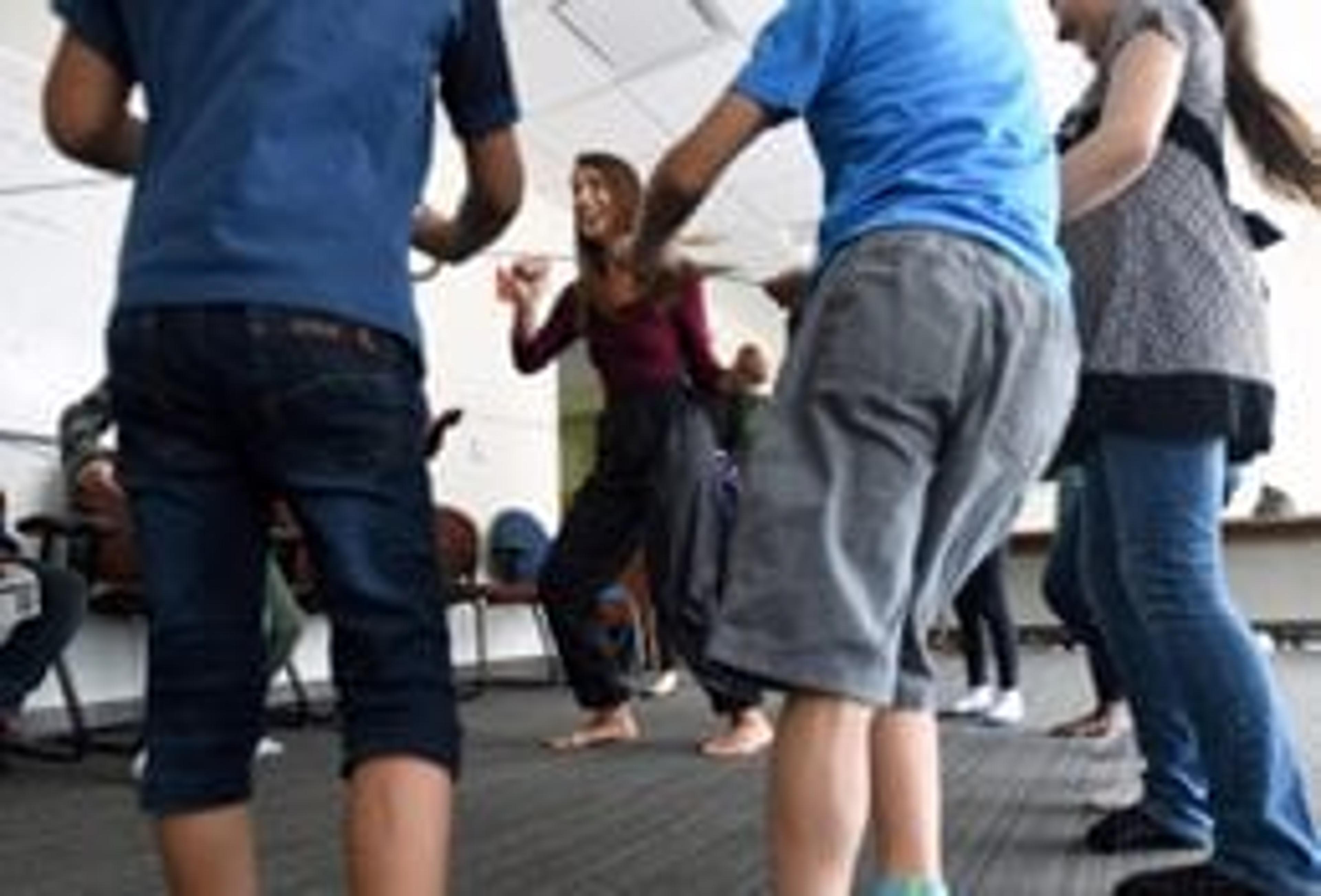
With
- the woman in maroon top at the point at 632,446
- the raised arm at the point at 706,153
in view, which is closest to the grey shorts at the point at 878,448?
the raised arm at the point at 706,153

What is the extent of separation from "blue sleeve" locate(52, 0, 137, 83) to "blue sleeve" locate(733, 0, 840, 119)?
0.51 m

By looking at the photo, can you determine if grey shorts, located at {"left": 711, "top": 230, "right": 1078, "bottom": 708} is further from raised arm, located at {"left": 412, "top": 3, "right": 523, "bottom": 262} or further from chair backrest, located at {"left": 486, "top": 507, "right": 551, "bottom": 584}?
chair backrest, located at {"left": 486, "top": 507, "right": 551, "bottom": 584}

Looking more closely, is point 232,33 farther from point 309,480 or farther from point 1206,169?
point 1206,169

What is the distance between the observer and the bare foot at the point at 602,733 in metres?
3.75

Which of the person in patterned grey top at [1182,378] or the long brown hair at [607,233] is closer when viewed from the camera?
the person in patterned grey top at [1182,378]

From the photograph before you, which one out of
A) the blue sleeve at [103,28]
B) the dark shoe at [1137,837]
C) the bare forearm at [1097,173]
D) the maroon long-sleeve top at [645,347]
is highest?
the blue sleeve at [103,28]

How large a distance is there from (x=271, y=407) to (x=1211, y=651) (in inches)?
42.6

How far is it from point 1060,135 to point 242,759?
135cm

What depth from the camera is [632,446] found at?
343 cm

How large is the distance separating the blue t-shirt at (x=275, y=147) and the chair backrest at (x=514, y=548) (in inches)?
205

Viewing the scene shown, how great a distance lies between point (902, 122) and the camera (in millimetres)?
1377

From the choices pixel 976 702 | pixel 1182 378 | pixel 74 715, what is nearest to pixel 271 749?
pixel 74 715

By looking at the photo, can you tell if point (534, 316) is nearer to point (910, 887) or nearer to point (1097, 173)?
point (1097, 173)

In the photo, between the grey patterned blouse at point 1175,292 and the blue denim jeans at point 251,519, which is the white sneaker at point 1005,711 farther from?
the blue denim jeans at point 251,519
